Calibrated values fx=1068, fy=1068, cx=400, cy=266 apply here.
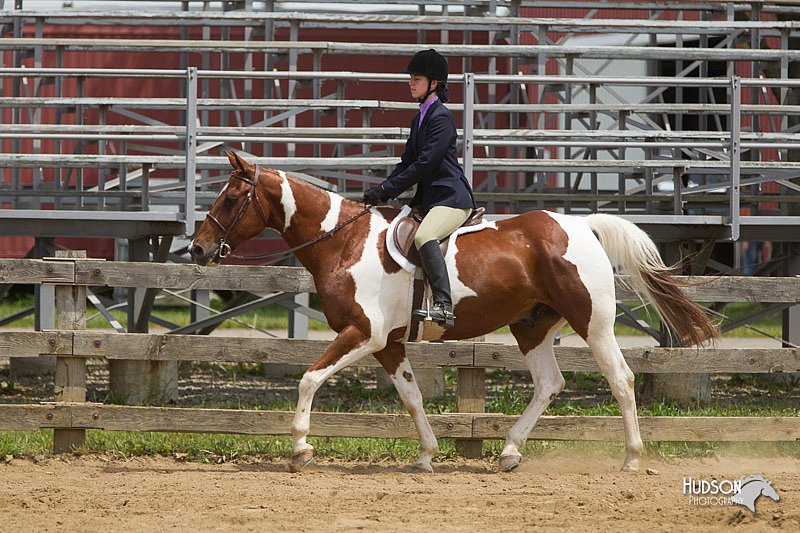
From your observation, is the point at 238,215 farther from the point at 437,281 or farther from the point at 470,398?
the point at 470,398

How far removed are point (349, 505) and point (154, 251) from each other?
5.06m

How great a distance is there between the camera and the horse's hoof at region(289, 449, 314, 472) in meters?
7.01

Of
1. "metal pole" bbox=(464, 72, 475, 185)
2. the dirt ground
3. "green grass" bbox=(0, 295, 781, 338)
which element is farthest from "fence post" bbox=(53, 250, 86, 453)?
"green grass" bbox=(0, 295, 781, 338)

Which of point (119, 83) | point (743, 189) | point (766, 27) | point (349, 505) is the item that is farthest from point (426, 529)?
point (119, 83)

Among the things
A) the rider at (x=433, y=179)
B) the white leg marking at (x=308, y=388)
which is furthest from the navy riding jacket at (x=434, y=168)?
the white leg marking at (x=308, y=388)

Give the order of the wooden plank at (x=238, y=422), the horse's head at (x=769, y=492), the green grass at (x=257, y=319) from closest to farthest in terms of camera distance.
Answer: the horse's head at (x=769, y=492) < the wooden plank at (x=238, y=422) < the green grass at (x=257, y=319)

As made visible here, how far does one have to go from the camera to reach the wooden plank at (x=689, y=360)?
804cm

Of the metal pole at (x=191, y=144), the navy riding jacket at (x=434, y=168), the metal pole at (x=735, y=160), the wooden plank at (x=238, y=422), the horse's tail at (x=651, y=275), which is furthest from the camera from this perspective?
the metal pole at (x=735, y=160)

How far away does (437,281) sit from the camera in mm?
6957

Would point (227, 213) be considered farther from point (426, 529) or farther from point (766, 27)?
point (766, 27)

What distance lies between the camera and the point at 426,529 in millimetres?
5391

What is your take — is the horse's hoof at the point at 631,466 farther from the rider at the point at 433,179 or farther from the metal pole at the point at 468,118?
the metal pole at the point at 468,118

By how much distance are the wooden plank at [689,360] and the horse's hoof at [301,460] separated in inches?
65.4

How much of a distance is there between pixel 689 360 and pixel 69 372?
466cm
